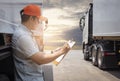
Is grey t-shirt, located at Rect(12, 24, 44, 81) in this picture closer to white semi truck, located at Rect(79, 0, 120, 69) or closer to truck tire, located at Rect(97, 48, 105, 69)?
white semi truck, located at Rect(79, 0, 120, 69)

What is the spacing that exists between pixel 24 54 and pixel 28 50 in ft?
0.26

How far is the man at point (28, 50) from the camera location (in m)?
4.21

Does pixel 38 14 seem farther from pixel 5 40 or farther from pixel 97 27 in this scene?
pixel 97 27

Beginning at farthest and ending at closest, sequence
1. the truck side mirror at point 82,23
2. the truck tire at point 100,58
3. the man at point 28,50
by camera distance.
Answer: the truck side mirror at point 82,23
the truck tire at point 100,58
the man at point 28,50

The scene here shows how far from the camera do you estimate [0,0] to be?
927 cm

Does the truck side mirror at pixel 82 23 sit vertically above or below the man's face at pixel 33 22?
below

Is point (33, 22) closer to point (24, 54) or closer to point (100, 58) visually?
point (24, 54)

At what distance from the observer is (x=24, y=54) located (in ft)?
13.9

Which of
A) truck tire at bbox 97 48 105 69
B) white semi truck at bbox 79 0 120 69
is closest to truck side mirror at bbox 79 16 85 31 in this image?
white semi truck at bbox 79 0 120 69

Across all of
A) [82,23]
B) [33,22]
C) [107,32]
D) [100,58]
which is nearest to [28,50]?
[33,22]

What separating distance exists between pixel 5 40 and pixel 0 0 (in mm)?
4462

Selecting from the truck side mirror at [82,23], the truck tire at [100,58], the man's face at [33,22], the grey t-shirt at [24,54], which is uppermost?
the man's face at [33,22]

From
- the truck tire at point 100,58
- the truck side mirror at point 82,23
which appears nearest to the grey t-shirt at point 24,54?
the truck tire at point 100,58

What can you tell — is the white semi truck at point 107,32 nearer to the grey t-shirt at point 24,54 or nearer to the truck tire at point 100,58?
the truck tire at point 100,58
